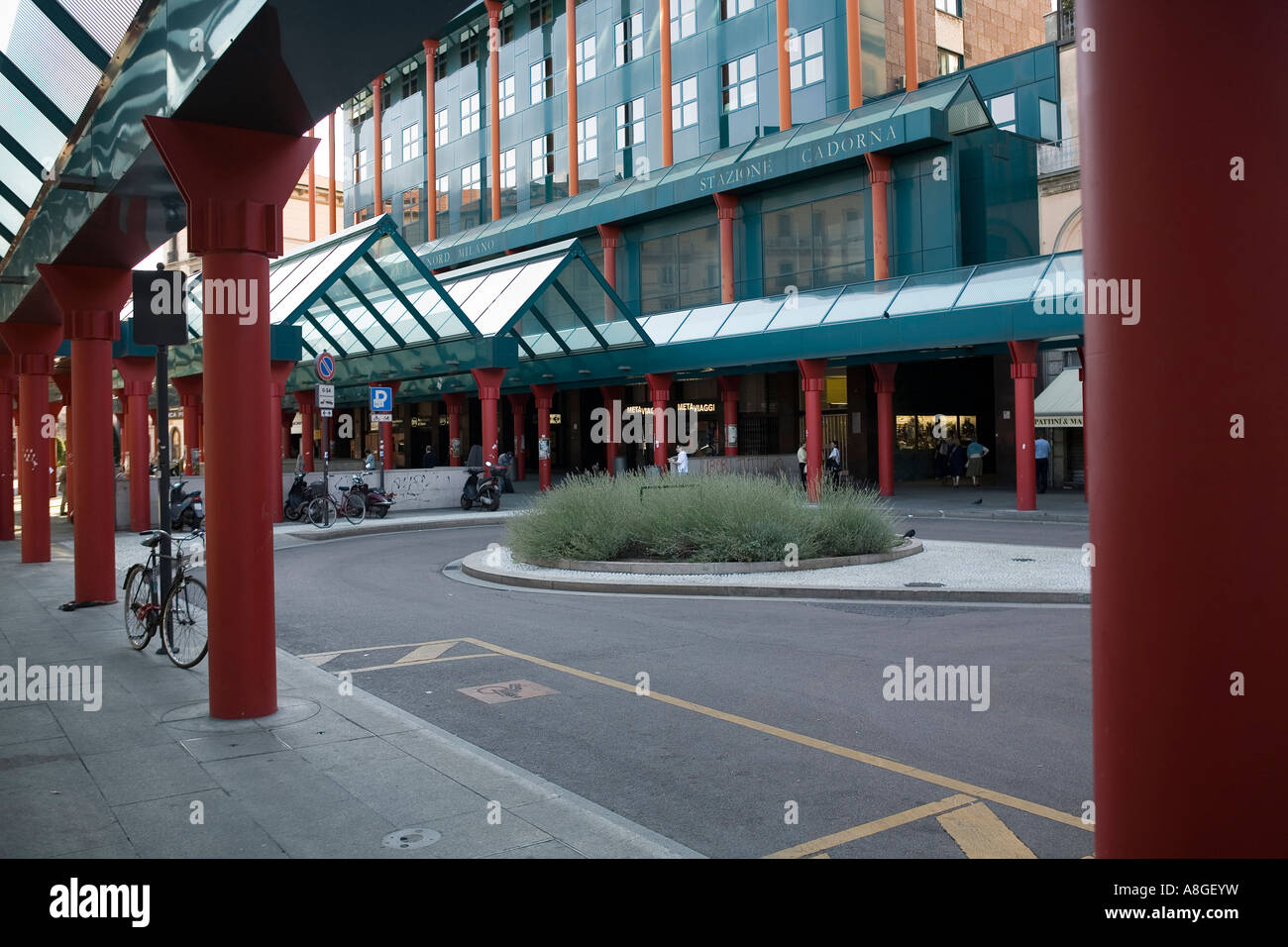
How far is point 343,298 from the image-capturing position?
32844 millimetres

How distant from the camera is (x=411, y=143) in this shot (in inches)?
2210

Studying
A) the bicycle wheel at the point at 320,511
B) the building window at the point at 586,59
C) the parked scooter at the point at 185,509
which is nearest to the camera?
the parked scooter at the point at 185,509

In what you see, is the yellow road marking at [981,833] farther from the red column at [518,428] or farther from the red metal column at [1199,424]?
the red column at [518,428]

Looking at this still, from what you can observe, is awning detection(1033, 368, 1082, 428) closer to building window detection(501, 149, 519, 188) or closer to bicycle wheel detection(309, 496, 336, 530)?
bicycle wheel detection(309, 496, 336, 530)

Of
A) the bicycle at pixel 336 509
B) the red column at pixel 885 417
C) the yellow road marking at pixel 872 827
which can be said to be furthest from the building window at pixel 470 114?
the yellow road marking at pixel 872 827

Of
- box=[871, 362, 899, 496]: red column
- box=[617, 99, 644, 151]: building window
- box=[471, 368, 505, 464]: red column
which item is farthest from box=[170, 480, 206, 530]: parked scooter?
box=[617, 99, 644, 151]: building window

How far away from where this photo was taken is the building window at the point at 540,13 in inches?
1809

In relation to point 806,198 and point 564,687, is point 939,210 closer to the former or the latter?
point 806,198

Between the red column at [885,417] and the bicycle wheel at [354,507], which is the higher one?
the red column at [885,417]

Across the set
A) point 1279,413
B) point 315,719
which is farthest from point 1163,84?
point 315,719

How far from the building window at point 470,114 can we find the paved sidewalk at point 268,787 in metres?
47.1

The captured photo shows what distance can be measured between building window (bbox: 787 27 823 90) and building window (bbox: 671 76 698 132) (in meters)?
4.69

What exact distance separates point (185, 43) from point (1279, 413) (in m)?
6.14

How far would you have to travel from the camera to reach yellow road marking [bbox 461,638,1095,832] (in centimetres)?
501
